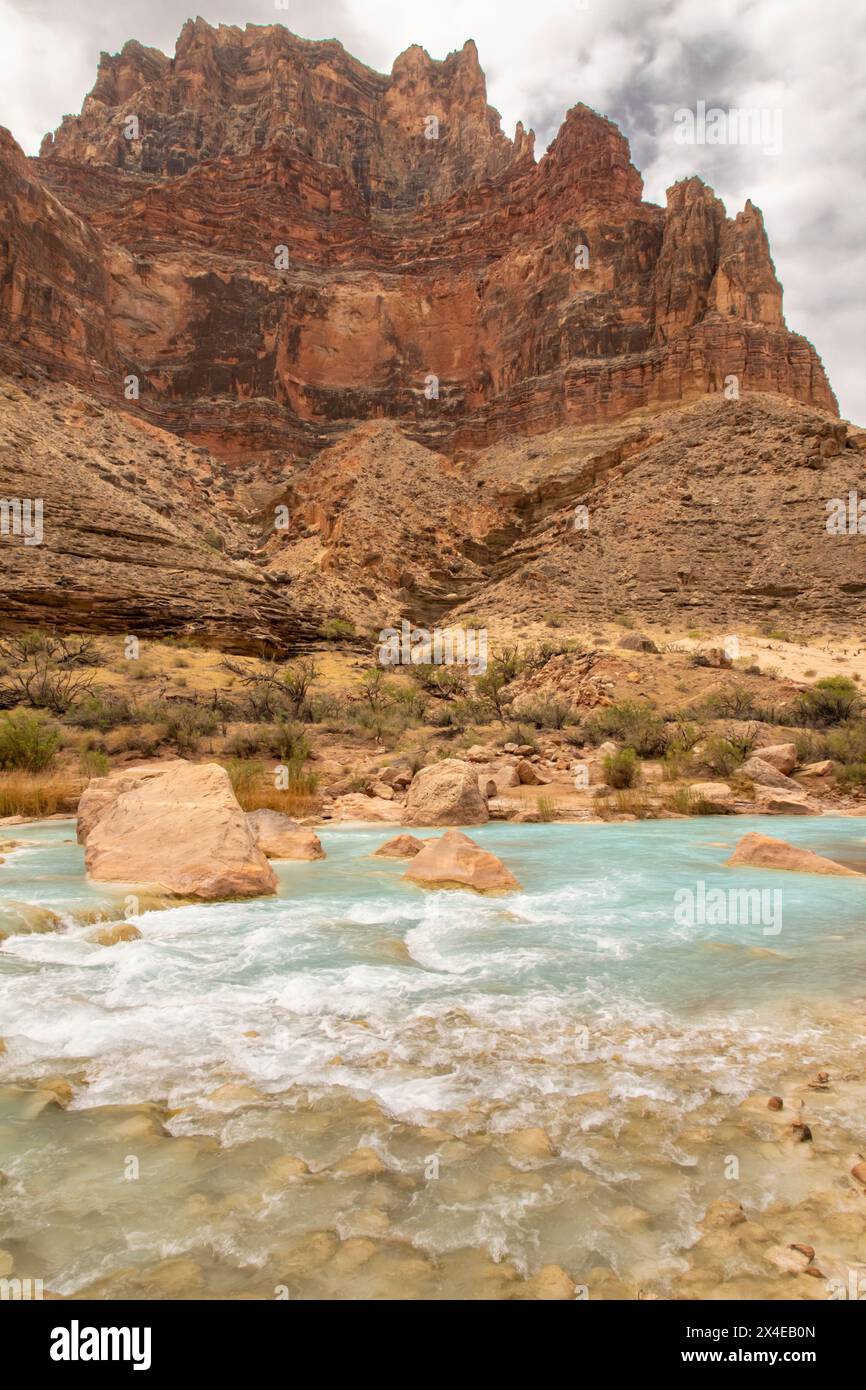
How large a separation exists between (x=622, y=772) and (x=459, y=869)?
7.80 metres

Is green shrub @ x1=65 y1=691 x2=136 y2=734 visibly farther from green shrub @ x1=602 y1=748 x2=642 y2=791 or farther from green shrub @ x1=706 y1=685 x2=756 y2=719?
green shrub @ x1=706 y1=685 x2=756 y2=719

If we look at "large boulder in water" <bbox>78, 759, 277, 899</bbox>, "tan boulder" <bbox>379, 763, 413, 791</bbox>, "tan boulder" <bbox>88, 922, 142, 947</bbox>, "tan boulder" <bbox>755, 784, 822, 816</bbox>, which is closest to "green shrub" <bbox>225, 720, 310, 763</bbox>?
"tan boulder" <bbox>379, 763, 413, 791</bbox>

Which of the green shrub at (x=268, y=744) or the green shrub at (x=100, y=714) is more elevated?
the green shrub at (x=100, y=714)

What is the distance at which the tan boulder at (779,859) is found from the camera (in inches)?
296

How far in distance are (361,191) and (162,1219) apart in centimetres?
12453

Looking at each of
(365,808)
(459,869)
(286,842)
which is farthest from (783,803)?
(286,842)

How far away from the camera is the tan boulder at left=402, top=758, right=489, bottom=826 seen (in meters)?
11.3

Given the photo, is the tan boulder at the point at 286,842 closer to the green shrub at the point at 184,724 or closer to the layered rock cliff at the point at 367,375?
the green shrub at the point at 184,724

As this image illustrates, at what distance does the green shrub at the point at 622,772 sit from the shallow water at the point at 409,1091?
8.02 metres

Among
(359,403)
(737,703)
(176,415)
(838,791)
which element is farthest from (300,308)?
(838,791)

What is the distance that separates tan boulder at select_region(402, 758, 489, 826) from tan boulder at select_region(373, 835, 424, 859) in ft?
8.79

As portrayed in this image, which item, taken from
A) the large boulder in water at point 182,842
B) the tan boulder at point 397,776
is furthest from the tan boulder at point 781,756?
the large boulder in water at point 182,842

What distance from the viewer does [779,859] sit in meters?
7.77

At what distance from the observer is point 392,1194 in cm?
236
